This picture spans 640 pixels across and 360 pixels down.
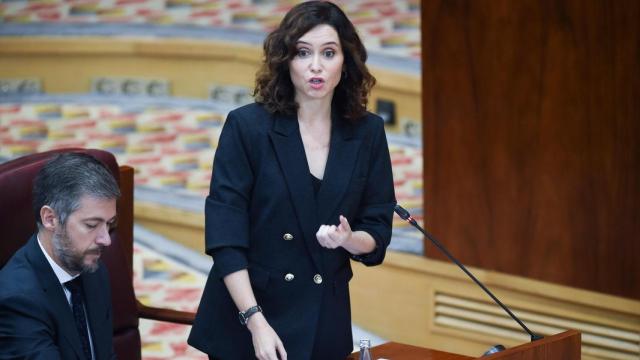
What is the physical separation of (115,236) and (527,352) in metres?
1.03

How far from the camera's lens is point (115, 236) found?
256cm

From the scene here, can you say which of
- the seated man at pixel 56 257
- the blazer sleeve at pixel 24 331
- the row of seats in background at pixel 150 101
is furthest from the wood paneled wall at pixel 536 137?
the blazer sleeve at pixel 24 331

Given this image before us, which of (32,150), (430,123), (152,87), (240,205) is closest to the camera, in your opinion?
(240,205)

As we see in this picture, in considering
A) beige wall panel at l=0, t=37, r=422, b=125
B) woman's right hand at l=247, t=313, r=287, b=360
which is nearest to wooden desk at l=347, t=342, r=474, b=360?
woman's right hand at l=247, t=313, r=287, b=360

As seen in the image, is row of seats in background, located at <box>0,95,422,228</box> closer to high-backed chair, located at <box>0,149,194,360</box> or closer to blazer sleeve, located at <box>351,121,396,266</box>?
high-backed chair, located at <box>0,149,194,360</box>

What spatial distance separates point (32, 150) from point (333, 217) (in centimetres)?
372

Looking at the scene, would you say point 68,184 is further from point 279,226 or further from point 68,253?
point 279,226

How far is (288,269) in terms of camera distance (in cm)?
203

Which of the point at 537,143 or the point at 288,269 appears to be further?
the point at 537,143

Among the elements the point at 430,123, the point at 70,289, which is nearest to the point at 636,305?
the point at 430,123

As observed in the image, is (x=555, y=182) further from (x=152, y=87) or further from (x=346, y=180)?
(x=152, y=87)

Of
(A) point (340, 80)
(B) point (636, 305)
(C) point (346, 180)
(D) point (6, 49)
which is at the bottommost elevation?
(B) point (636, 305)

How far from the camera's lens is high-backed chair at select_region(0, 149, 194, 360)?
2264 mm

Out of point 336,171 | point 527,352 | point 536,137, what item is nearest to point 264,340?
point 336,171
